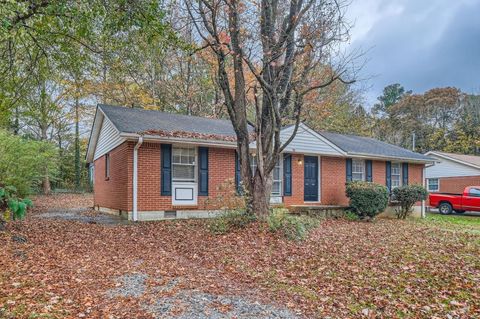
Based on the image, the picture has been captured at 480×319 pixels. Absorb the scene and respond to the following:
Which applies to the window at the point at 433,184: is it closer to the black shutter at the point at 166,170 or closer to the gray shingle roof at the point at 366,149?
the gray shingle roof at the point at 366,149

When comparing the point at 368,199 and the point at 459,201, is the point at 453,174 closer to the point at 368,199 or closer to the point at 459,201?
the point at 459,201

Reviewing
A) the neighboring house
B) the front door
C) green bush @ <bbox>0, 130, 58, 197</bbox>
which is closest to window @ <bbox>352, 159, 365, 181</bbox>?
the front door

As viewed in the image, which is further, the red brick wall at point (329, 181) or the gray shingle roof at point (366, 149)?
the gray shingle roof at point (366, 149)

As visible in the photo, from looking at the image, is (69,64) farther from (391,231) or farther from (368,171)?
(368,171)

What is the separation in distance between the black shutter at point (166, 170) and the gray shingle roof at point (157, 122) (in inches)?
29.5

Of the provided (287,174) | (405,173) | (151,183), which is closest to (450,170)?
(405,173)

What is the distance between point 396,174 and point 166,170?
11859 millimetres

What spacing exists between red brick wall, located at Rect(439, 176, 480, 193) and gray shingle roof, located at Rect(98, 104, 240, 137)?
17.3 metres

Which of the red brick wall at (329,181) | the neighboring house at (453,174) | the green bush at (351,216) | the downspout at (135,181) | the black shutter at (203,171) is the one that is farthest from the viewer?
the neighboring house at (453,174)

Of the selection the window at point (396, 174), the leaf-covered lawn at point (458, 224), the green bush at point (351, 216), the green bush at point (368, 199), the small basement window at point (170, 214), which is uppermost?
the window at point (396, 174)

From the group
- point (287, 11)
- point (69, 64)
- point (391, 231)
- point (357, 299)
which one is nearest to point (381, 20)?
point (287, 11)

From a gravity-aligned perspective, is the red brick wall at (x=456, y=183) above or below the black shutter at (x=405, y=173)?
below

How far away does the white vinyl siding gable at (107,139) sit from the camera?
1231cm

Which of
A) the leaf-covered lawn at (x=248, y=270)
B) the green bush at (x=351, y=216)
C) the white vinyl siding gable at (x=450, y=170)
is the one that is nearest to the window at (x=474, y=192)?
the white vinyl siding gable at (x=450, y=170)
